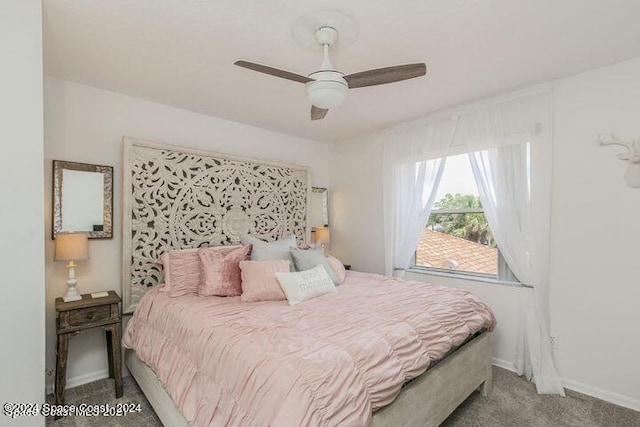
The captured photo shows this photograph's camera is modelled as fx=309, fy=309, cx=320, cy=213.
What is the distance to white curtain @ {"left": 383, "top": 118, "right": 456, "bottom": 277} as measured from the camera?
335 cm

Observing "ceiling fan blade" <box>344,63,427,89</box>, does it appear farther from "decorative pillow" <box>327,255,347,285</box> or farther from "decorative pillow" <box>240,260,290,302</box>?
"decorative pillow" <box>327,255,347,285</box>

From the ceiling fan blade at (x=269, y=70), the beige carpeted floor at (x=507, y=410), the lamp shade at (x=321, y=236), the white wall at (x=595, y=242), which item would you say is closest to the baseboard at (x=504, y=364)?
the white wall at (x=595, y=242)

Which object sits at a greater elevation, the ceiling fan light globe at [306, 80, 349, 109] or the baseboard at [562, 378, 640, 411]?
the ceiling fan light globe at [306, 80, 349, 109]

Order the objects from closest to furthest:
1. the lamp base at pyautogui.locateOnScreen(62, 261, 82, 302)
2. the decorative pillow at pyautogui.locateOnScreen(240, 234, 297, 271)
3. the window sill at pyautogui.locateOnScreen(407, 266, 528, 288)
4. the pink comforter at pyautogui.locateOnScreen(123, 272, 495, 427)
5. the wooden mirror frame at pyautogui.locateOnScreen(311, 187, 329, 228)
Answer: the pink comforter at pyautogui.locateOnScreen(123, 272, 495, 427), the lamp base at pyautogui.locateOnScreen(62, 261, 82, 302), the decorative pillow at pyautogui.locateOnScreen(240, 234, 297, 271), the window sill at pyautogui.locateOnScreen(407, 266, 528, 288), the wooden mirror frame at pyautogui.locateOnScreen(311, 187, 329, 228)

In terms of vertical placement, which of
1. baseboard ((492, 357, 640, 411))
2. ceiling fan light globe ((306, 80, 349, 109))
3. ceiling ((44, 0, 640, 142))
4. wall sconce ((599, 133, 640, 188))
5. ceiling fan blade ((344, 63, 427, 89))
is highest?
ceiling ((44, 0, 640, 142))

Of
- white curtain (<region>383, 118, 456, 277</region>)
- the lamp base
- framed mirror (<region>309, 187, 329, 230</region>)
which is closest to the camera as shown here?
the lamp base

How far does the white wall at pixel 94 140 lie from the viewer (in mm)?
2486

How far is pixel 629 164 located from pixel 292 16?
8.56ft

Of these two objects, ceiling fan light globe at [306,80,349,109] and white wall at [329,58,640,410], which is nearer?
ceiling fan light globe at [306,80,349,109]

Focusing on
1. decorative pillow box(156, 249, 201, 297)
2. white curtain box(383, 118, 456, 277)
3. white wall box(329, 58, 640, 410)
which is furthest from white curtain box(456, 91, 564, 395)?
decorative pillow box(156, 249, 201, 297)

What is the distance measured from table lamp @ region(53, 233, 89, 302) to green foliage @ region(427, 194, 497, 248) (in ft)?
11.0

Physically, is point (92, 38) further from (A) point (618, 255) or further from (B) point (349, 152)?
(A) point (618, 255)

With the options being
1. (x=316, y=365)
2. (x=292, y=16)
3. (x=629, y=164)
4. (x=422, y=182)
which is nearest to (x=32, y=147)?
(x=292, y=16)

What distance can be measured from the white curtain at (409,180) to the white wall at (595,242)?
103 centimetres
